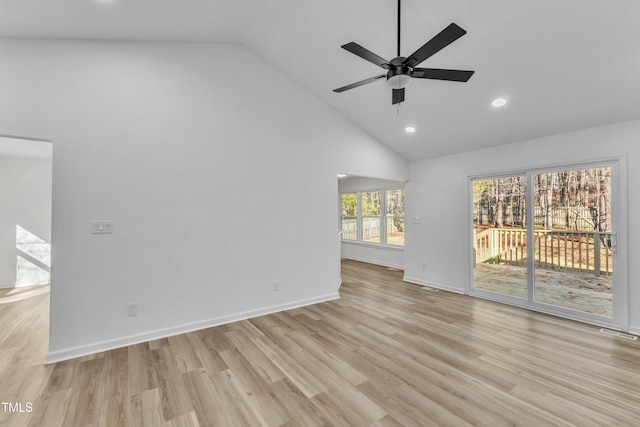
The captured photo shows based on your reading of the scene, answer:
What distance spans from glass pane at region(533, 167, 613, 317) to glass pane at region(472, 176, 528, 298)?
0.67 feet

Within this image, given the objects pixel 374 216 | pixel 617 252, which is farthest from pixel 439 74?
pixel 374 216

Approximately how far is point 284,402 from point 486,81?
367 centimetres

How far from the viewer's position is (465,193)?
4684mm

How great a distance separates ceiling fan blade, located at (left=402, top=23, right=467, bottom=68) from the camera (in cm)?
171

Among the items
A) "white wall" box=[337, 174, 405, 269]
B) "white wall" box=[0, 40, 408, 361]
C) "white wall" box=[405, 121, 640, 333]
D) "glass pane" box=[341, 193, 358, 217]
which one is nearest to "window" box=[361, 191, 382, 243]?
Answer: "white wall" box=[337, 174, 405, 269]

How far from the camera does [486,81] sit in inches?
121

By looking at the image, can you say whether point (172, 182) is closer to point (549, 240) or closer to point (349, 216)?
point (549, 240)

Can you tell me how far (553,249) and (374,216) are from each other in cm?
404

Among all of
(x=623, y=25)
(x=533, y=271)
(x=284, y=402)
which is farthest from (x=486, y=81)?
(x=284, y=402)

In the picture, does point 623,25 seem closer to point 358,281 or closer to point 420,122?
point 420,122

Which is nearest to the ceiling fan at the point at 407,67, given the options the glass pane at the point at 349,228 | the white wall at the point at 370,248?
the white wall at the point at 370,248

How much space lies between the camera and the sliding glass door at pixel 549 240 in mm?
3451

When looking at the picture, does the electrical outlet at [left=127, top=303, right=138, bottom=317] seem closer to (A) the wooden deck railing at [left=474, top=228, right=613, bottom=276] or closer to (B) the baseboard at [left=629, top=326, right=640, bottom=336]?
(A) the wooden deck railing at [left=474, top=228, right=613, bottom=276]

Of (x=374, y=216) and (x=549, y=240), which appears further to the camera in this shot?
(x=374, y=216)
